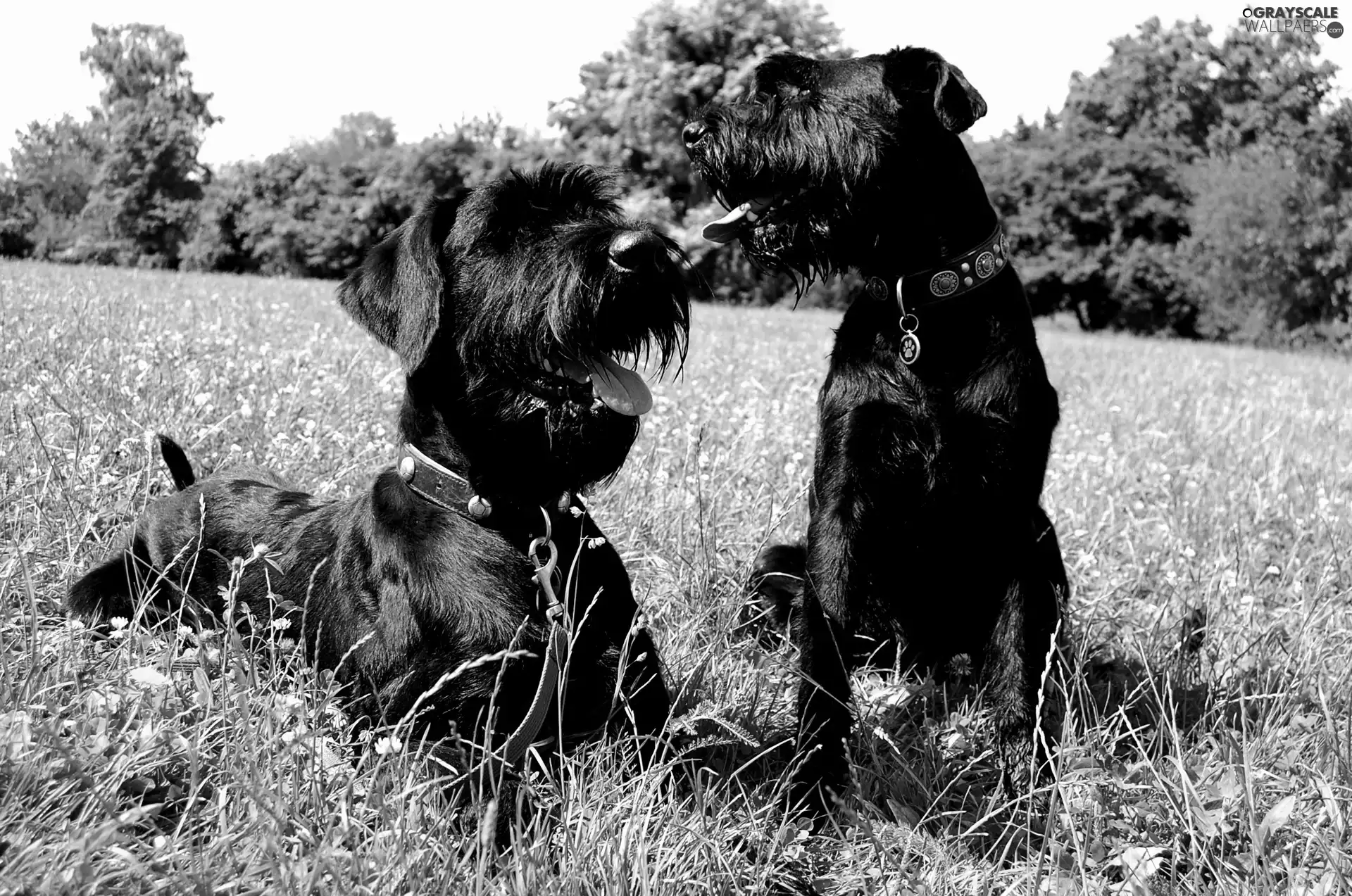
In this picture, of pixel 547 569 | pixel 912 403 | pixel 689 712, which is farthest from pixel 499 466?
pixel 912 403

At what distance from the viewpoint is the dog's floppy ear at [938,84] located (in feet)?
9.98

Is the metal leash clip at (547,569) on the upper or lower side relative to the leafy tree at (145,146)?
lower

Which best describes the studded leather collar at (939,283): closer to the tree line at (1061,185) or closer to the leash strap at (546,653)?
the leash strap at (546,653)

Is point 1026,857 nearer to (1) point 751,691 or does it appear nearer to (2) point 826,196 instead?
(1) point 751,691

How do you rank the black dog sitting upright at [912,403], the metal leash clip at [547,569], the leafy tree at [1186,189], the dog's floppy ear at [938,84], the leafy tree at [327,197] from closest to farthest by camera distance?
the metal leash clip at [547,569], the black dog sitting upright at [912,403], the dog's floppy ear at [938,84], the leafy tree at [1186,189], the leafy tree at [327,197]

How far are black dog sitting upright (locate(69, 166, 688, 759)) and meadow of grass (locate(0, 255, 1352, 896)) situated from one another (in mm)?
197

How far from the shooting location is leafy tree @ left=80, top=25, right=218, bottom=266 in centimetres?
5175

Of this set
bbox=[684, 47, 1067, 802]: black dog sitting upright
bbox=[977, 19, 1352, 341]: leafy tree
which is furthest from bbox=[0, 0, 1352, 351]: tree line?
bbox=[684, 47, 1067, 802]: black dog sitting upright

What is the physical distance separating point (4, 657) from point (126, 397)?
8.36 ft

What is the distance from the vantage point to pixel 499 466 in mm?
2600

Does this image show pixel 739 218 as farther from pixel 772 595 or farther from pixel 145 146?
pixel 145 146

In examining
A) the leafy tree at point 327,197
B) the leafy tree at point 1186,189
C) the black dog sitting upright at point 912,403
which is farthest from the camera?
the leafy tree at point 327,197

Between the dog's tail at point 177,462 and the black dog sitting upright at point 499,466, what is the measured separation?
2.44 ft

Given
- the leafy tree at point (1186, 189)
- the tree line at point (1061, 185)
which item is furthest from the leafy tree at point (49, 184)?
the leafy tree at point (1186, 189)
